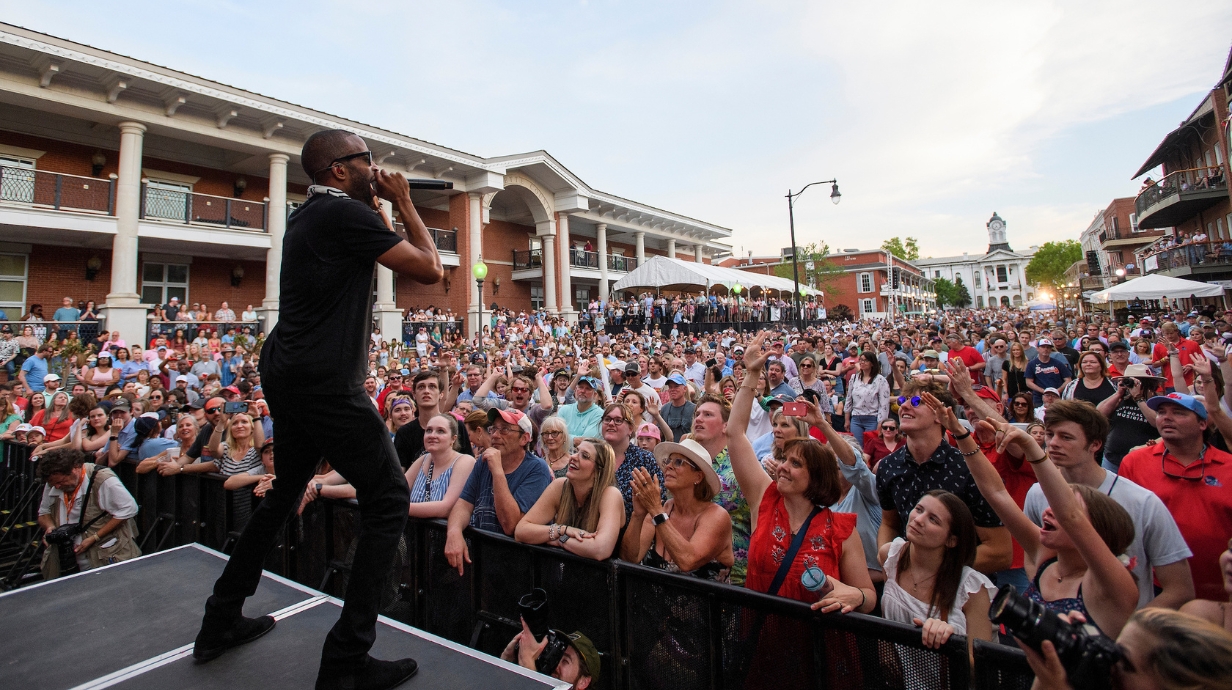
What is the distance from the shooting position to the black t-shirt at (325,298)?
2014mm

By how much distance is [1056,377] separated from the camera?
8.00 meters

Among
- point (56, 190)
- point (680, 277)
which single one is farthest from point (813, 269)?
point (56, 190)

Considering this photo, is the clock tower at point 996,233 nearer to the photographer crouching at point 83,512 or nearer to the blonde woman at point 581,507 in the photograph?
the blonde woman at point 581,507

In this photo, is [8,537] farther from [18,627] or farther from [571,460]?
[571,460]

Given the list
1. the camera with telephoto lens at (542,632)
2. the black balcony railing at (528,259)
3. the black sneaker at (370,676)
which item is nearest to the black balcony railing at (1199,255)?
the black balcony railing at (528,259)

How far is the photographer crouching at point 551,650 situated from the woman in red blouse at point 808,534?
0.88 m

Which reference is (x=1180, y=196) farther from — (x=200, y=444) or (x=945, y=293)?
(x=945, y=293)

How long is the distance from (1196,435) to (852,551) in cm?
228

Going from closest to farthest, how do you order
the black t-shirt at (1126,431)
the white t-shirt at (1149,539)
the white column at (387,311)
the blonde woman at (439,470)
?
the white t-shirt at (1149,539) < the blonde woman at (439,470) < the black t-shirt at (1126,431) < the white column at (387,311)

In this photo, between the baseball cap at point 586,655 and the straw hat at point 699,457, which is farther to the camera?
the straw hat at point 699,457

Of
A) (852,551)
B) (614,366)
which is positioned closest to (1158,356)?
(614,366)

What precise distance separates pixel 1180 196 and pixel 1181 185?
5.14 feet

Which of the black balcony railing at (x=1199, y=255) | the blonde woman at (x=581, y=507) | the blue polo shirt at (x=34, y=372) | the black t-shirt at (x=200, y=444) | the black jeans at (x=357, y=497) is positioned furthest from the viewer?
the black balcony railing at (x=1199, y=255)

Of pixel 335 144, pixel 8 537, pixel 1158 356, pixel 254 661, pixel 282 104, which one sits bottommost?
pixel 8 537
